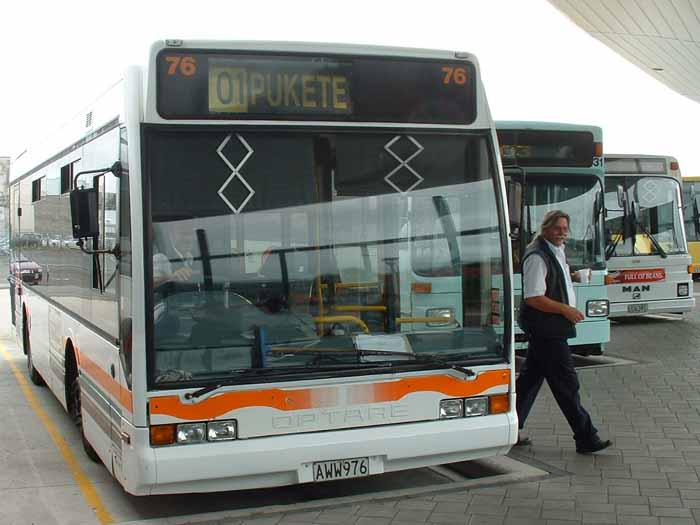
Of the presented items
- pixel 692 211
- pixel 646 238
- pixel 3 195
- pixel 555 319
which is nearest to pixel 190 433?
pixel 555 319

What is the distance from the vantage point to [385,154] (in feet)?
19.9

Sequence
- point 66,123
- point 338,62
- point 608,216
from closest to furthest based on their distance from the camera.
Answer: point 338,62 → point 66,123 → point 608,216

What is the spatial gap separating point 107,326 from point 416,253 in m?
2.06

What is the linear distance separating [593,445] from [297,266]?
2919mm

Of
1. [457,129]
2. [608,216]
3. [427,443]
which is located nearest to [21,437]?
[427,443]

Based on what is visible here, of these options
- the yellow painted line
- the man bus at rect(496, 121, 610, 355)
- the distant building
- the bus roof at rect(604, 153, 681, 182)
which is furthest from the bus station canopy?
the distant building

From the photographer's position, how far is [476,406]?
6250 millimetres

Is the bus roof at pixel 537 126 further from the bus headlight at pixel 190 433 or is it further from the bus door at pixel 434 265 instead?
the bus headlight at pixel 190 433

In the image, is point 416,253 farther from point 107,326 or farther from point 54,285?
point 54,285

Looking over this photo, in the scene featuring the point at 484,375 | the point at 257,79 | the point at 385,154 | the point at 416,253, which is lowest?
the point at 484,375

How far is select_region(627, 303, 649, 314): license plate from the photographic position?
53.2ft

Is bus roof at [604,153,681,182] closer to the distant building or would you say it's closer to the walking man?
the walking man

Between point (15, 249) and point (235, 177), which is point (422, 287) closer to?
point (235, 177)

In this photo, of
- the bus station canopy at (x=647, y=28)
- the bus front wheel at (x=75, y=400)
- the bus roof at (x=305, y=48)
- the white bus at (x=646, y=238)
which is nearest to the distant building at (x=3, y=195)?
the bus station canopy at (x=647, y=28)
